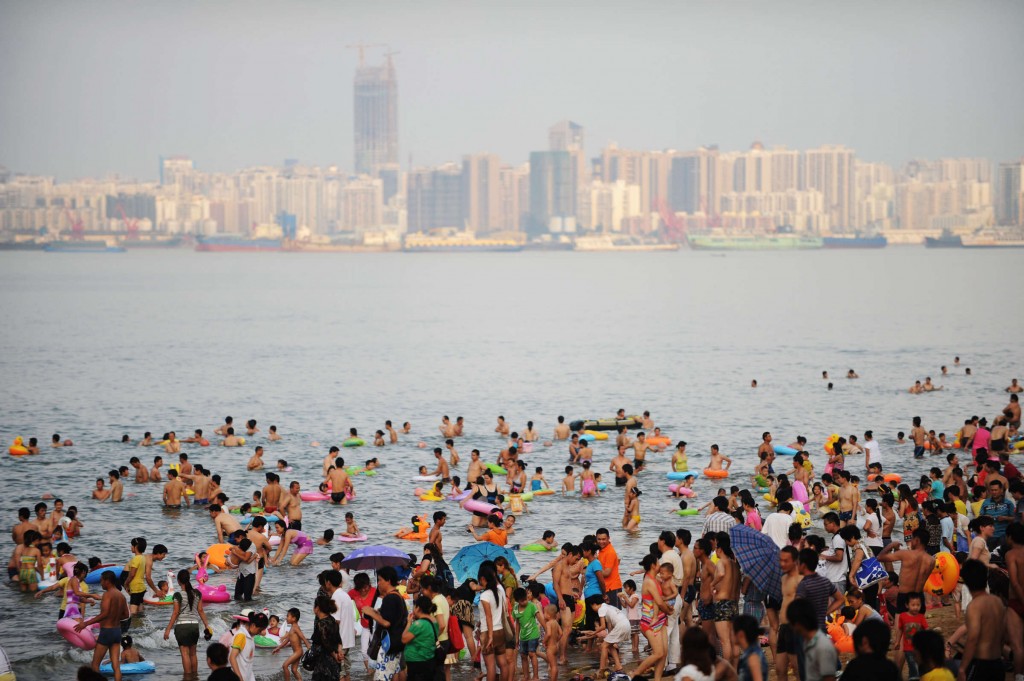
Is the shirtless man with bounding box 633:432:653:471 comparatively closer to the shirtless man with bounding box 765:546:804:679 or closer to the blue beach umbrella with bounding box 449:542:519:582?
the blue beach umbrella with bounding box 449:542:519:582

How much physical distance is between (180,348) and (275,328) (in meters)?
15.4

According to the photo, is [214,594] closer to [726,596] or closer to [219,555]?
[219,555]

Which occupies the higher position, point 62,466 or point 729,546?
point 729,546

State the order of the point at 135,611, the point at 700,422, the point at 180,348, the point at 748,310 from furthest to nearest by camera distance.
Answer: the point at 748,310
the point at 180,348
the point at 700,422
the point at 135,611

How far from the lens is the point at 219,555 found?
61.5 feet

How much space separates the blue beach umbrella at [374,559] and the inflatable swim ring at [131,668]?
2.80 metres

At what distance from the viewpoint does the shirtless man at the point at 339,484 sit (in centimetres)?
2458

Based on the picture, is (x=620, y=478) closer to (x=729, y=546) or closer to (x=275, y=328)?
(x=729, y=546)

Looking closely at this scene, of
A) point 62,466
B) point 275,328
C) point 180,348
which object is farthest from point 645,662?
point 275,328

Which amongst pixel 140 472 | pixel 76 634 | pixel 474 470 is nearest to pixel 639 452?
pixel 474 470

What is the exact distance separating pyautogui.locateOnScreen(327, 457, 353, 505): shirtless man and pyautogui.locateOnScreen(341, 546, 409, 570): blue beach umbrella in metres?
8.67

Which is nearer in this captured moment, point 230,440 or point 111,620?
point 111,620

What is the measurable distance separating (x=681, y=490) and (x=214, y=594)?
1107cm

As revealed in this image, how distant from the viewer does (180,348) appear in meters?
71.0
